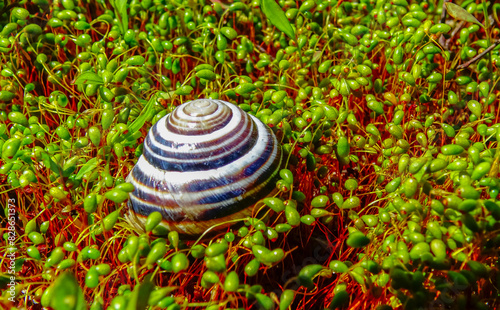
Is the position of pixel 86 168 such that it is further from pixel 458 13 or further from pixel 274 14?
pixel 458 13

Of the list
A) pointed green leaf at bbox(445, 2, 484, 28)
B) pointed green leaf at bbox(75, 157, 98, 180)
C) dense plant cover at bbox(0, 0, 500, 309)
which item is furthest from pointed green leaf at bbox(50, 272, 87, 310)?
pointed green leaf at bbox(445, 2, 484, 28)

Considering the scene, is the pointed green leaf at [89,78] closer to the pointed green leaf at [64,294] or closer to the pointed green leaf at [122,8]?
the pointed green leaf at [122,8]

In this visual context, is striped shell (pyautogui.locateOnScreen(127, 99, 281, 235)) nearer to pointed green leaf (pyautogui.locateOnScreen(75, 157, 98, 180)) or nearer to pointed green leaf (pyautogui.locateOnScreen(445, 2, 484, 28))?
pointed green leaf (pyautogui.locateOnScreen(75, 157, 98, 180))

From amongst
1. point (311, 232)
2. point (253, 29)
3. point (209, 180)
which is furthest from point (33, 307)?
point (253, 29)

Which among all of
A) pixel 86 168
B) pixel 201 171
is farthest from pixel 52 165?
pixel 201 171

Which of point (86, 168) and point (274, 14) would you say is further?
point (274, 14)

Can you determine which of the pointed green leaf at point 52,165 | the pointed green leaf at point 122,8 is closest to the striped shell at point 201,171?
the pointed green leaf at point 52,165
